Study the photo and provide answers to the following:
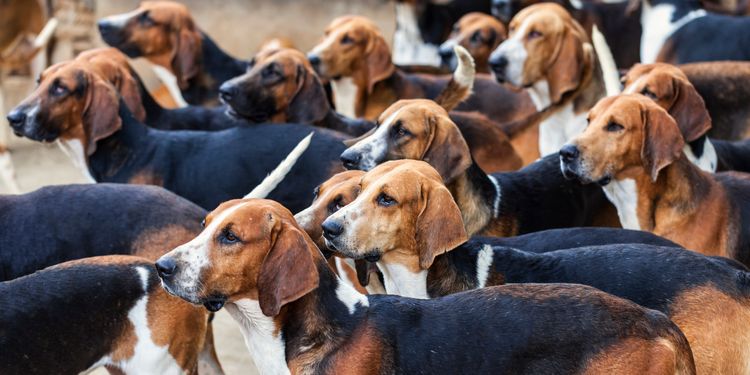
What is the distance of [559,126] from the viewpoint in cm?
799

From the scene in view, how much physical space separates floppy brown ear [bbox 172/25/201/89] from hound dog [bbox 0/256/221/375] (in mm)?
3857

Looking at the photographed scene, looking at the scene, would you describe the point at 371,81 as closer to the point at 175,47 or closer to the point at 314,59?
the point at 314,59

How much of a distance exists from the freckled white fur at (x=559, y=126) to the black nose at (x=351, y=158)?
2.22 m

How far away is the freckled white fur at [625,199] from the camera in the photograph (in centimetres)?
616

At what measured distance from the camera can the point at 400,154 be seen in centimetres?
609

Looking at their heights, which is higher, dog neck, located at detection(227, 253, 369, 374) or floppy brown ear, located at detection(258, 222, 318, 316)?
floppy brown ear, located at detection(258, 222, 318, 316)

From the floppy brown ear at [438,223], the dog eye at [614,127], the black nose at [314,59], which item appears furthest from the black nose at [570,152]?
the black nose at [314,59]

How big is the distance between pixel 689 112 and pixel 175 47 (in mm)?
3830

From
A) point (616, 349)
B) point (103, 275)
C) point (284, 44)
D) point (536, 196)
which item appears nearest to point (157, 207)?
point (103, 275)

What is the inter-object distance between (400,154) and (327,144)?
833mm

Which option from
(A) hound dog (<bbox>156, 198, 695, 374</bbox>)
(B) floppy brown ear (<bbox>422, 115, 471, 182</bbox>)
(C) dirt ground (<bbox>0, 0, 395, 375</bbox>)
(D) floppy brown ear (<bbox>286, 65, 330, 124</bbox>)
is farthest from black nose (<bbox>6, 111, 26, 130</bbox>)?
(C) dirt ground (<bbox>0, 0, 395, 375</bbox>)

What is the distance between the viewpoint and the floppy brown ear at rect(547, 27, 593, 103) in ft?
26.1

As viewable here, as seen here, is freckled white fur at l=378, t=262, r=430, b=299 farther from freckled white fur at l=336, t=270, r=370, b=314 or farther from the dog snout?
the dog snout

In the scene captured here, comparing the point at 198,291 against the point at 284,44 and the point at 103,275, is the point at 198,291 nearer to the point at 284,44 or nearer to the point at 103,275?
the point at 103,275
